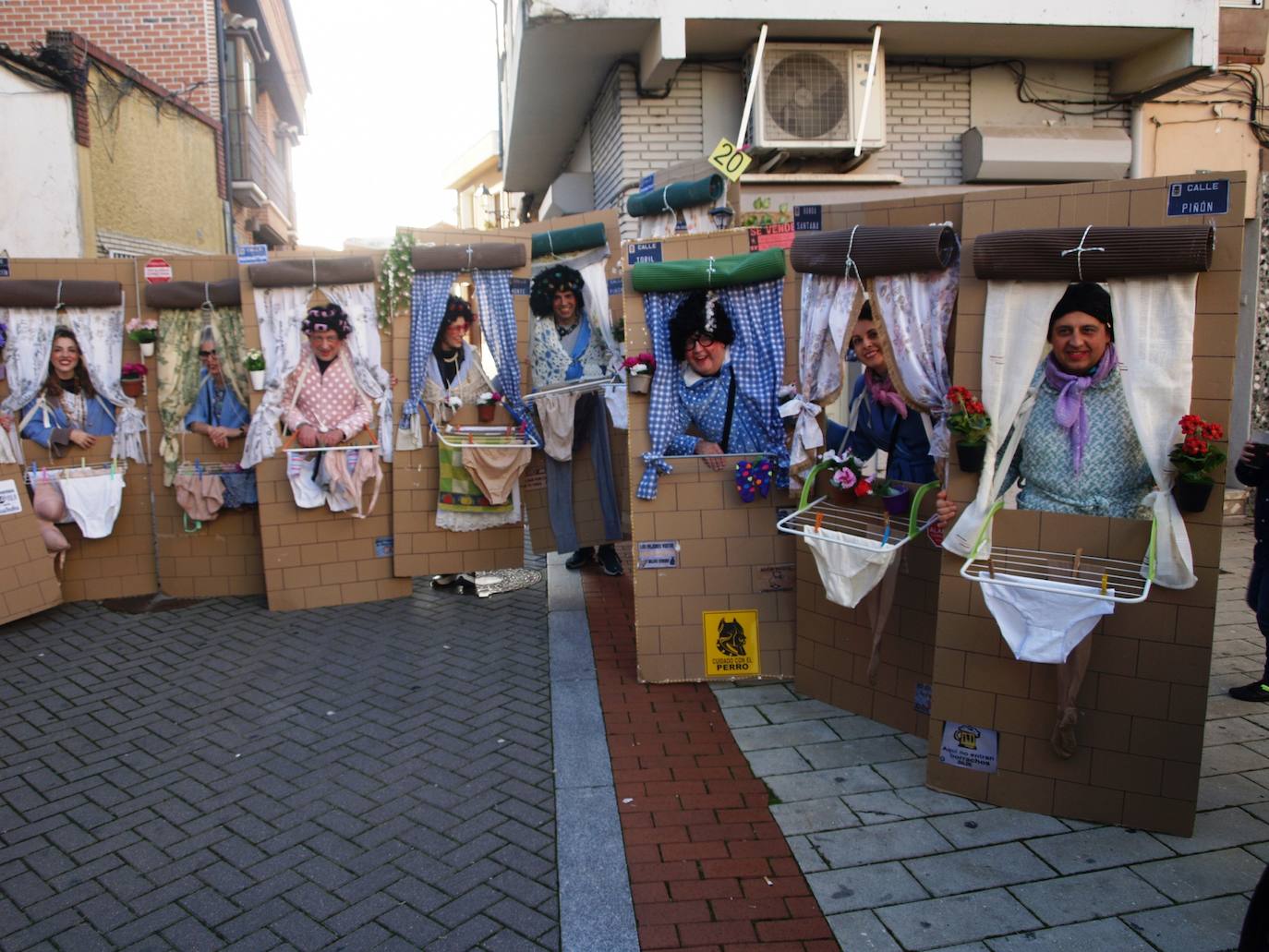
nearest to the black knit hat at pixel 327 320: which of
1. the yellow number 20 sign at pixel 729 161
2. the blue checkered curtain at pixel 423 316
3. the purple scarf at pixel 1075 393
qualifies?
the blue checkered curtain at pixel 423 316

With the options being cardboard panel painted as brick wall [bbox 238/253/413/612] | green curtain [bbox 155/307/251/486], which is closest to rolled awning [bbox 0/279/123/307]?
green curtain [bbox 155/307/251/486]

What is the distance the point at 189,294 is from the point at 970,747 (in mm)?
5883

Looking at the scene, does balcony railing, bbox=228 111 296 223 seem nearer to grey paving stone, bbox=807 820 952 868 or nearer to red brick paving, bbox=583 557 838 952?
red brick paving, bbox=583 557 838 952

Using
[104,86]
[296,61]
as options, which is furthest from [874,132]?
[296,61]

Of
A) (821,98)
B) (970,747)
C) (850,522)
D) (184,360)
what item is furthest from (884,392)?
(821,98)

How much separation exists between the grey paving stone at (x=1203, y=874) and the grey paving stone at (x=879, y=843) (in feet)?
2.29

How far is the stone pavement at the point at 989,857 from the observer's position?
3045 mm

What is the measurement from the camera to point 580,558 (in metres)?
7.87

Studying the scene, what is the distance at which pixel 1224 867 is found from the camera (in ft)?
11.0

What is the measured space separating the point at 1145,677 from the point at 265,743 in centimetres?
391

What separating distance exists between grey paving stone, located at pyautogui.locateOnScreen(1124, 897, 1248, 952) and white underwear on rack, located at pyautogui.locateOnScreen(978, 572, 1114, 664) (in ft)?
2.78

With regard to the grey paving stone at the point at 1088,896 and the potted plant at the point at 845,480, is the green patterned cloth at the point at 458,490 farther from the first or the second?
the grey paving stone at the point at 1088,896

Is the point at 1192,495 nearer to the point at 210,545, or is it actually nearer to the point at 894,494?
the point at 894,494

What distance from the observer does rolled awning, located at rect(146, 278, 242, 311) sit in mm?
6730
